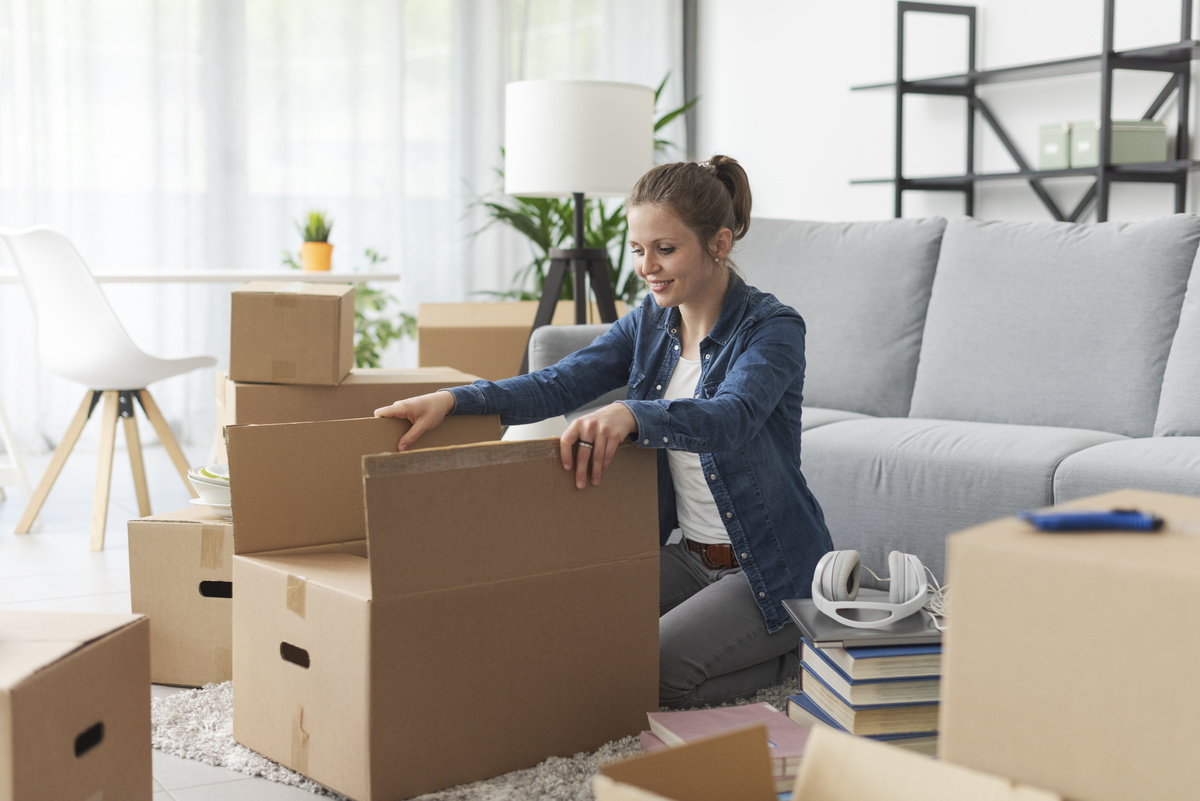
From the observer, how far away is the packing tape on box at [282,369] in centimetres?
183

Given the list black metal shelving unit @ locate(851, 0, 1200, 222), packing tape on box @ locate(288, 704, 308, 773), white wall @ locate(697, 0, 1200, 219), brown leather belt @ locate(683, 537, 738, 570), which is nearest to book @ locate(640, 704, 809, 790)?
brown leather belt @ locate(683, 537, 738, 570)

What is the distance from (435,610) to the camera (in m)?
1.35

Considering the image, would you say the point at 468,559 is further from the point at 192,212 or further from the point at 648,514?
the point at 192,212

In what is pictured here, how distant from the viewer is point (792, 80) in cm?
470

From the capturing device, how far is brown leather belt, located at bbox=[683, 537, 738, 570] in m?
1.82

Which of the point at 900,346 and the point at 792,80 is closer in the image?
the point at 900,346

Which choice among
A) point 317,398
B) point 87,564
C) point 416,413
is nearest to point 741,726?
point 416,413

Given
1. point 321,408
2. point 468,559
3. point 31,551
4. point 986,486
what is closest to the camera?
point 468,559

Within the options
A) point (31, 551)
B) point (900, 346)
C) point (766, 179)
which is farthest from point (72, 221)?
point (900, 346)

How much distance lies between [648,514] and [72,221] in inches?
146

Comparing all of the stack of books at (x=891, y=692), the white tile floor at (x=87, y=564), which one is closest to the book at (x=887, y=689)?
the stack of books at (x=891, y=692)

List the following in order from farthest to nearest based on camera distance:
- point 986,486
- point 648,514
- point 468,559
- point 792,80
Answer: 1. point 792,80
2. point 986,486
3. point 648,514
4. point 468,559

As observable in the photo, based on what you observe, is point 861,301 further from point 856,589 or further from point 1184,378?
point 856,589

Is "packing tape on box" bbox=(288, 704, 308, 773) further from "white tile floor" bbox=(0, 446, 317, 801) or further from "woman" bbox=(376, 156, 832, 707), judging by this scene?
"woman" bbox=(376, 156, 832, 707)
